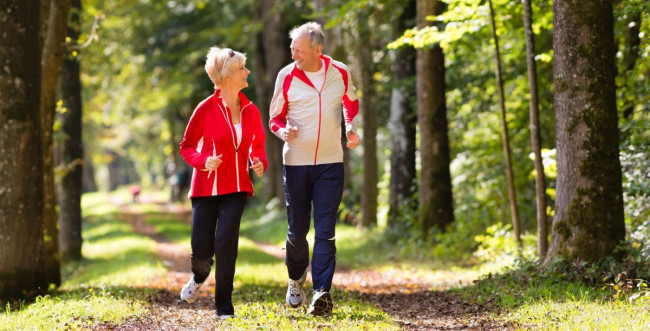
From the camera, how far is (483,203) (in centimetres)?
1488

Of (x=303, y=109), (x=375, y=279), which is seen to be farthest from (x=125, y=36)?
(x=303, y=109)

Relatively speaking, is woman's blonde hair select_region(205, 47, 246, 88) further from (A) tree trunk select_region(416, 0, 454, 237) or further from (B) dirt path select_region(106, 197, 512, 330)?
(A) tree trunk select_region(416, 0, 454, 237)

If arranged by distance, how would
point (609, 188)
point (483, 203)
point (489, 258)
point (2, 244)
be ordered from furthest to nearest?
point (483, 203) < point (489, 258) < point (2, 244) < point (609, 188)

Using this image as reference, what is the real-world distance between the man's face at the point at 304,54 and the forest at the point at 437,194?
2.15 metres

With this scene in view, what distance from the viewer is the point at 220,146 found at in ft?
21.5

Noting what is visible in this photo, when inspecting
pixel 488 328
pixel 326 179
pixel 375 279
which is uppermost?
pixel 326 179

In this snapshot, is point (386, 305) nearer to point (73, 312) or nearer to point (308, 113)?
point (308, 113)

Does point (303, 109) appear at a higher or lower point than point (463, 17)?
lower

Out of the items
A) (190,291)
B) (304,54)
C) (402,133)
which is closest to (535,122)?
(304,54)

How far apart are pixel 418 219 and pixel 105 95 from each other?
2240 centimetres

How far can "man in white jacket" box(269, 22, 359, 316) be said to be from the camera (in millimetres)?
6703

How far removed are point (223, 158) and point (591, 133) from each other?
3.69 m

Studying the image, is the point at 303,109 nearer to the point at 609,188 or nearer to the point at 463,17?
the point at 609,188

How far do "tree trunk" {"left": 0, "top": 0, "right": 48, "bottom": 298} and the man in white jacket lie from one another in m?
3.50
